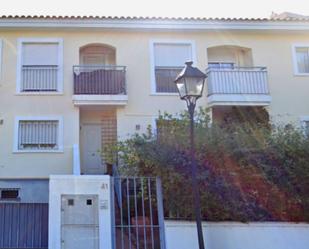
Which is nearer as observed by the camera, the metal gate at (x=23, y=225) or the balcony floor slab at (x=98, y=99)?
the metal gate at (x=23, y=225)

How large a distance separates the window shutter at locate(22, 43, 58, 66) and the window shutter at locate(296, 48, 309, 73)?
34.2 ft

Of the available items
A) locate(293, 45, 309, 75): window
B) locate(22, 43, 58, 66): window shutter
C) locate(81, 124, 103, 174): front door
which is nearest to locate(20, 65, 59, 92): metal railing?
locate(22, 43, 58, 66): window shutter

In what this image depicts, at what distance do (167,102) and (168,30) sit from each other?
3.07 meters

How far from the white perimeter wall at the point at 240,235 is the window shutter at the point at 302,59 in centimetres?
987

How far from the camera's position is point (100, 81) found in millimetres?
15773

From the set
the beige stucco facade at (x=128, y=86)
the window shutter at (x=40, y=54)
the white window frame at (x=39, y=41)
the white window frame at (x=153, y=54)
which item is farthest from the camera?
the white window frame at (x=153, y=54)

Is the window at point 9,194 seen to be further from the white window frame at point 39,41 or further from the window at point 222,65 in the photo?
the window at point 222,65

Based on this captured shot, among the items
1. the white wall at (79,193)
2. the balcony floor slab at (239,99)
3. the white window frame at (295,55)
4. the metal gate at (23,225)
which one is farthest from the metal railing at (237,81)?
the metal gate at (23,225)

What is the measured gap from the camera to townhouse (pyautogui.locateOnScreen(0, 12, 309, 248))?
50.6 feet

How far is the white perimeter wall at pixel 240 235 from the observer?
9.08 m

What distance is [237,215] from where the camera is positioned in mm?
9352

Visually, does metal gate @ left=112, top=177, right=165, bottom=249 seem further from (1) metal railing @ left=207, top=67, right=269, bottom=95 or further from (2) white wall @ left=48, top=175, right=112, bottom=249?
(1) metal railing @ left=207, top=67, right=269, bottom=95

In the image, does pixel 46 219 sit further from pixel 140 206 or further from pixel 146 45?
pixel 146 45

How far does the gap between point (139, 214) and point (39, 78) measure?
8.41 m
